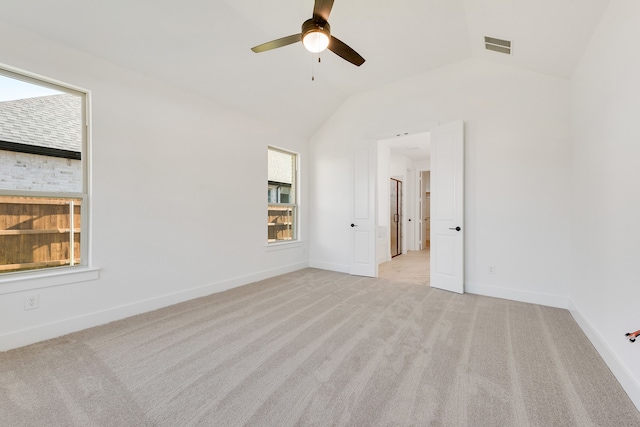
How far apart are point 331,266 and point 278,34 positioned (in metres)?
3.82

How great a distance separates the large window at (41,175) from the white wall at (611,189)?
14.6ft

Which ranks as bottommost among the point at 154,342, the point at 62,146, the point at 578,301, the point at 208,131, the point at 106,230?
the point at 154,342

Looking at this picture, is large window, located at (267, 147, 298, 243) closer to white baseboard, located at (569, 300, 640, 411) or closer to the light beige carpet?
the light beige carpet

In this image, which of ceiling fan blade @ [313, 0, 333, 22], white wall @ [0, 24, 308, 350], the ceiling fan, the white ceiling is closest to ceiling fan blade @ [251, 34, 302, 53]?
the ceiling fan

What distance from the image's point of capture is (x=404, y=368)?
6.23ft

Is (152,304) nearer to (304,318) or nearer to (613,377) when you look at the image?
(304,318)

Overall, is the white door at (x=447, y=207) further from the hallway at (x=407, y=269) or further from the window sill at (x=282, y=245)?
the window sill at (x=282, y=245)

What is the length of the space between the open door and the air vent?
6.84 ft

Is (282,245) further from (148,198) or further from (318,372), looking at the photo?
(318,372)

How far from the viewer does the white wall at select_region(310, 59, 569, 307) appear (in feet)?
10.5

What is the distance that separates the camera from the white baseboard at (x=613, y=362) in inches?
62.1

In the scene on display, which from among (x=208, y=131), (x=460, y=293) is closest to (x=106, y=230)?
(x=208, y=131)

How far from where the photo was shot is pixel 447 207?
152 inches

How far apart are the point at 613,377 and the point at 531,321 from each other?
37.7 inches
